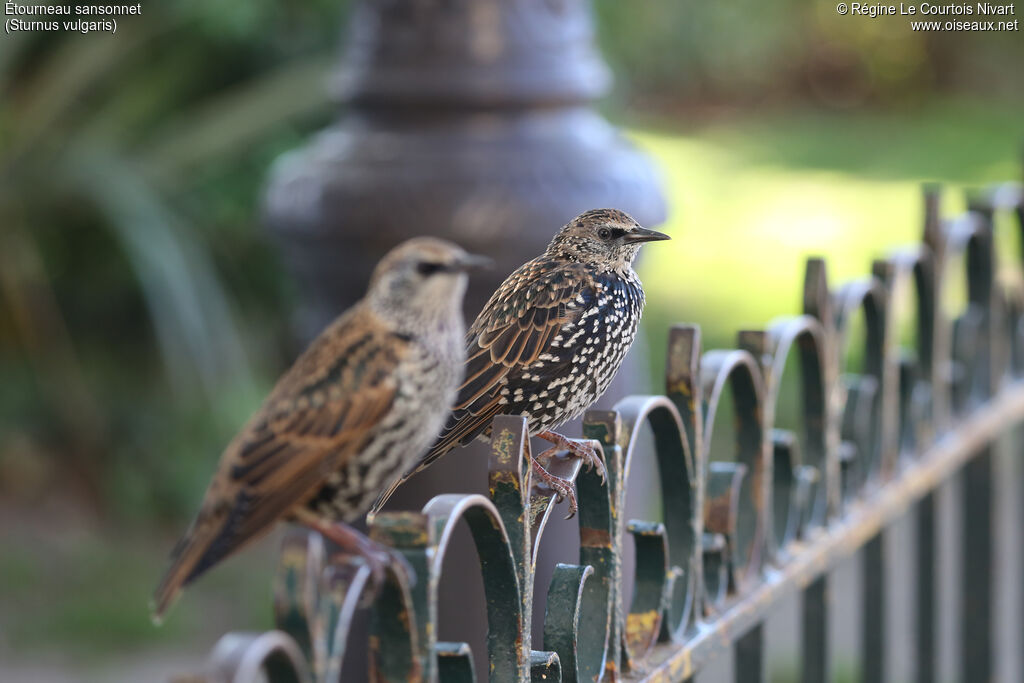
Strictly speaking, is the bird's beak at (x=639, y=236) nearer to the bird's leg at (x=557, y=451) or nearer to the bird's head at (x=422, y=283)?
the bird's head at (x=422, y=283)

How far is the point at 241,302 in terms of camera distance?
293 inches

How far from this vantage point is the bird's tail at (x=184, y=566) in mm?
819

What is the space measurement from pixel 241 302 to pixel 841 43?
9599 mm

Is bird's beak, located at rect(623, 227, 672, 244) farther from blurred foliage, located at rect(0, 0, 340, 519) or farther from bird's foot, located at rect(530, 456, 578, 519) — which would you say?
blurred foliage, located at rect(0, 0, 340, 519)

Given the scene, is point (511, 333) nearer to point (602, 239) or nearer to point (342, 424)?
point (602, 239)

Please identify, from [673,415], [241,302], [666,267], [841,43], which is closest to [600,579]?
[673,415]

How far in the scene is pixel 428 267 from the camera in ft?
2.71

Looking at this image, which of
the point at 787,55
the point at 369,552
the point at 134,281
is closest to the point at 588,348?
the point at 369,552

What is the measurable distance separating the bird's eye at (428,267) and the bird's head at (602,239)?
276 millimetres

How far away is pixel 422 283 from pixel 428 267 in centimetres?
2

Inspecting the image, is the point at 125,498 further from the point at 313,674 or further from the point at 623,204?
the point at 313,674

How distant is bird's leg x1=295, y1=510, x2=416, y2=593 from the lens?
2.99 feet

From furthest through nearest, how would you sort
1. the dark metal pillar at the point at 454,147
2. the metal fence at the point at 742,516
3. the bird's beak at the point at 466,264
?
1. the dark metal pillar at the point at 454,147
2. the metal fence at the point at 742,516
3. the bird's beak at the point at 466,264

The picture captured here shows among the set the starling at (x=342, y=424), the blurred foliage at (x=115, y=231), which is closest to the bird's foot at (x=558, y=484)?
the starling at (x=342, y=424)
